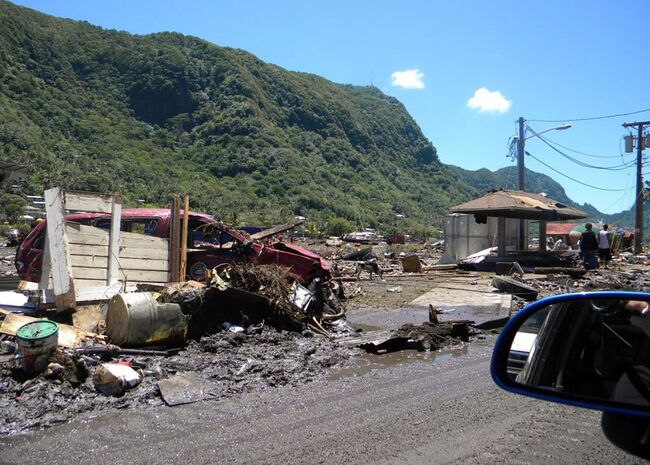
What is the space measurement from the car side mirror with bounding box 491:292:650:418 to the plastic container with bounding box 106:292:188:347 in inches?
213

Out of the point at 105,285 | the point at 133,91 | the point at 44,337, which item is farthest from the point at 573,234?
the point at 133,91

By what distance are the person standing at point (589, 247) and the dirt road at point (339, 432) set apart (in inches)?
597

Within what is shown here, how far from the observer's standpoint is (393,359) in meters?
7.09

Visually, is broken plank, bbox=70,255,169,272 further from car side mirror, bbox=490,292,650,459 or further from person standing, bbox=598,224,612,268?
person standing, bbox=598,224,612,268

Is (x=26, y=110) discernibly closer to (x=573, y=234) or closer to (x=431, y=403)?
(x=573, y=234)

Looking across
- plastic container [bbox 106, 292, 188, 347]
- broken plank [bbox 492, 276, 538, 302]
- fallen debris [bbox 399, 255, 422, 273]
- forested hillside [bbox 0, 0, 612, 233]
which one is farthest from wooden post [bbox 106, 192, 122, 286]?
forested hillside [bbox 0, 0, 612, 233]

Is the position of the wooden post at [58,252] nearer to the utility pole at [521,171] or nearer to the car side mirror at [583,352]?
the car side mirror at [583,352]

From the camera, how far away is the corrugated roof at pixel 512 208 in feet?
65.2

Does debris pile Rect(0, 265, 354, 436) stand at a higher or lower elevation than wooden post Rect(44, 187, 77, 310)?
lower

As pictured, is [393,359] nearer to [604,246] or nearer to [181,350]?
[181,350]

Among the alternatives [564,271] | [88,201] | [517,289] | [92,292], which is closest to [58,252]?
[92,292]

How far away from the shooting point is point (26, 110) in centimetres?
8762

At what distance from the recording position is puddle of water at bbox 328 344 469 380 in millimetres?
6434

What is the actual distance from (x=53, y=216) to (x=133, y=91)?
394ft
